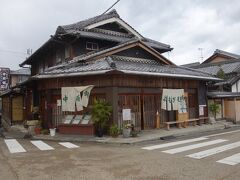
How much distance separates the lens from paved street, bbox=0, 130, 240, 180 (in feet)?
25.3

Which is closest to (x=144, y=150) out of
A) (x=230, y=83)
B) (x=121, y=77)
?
(x=121, y=77)

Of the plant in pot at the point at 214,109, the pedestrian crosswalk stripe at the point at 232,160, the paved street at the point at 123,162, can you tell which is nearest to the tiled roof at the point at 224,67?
the plant in pot at the point at 214,109

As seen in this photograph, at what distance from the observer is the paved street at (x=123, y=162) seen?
304 inches

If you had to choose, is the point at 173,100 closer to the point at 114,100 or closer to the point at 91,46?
the point at 114,100

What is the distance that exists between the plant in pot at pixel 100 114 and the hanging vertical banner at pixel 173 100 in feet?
14.1

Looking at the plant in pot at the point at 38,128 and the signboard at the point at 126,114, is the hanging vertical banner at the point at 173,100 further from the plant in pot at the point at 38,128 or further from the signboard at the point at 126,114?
the plant in pot at the point at 38,128

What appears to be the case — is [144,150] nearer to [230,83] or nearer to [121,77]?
[121,77]

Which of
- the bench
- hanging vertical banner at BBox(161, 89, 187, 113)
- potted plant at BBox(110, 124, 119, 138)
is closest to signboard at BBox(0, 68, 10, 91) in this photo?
potted plant at BBox(110, 124, 119, 138)

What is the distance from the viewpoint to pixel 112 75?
15.5 meters

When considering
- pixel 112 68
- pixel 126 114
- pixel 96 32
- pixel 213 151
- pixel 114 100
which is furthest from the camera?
pixel 96 32

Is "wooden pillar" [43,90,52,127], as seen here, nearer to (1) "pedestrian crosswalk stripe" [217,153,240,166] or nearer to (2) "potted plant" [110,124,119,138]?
(2) "potted plant" [110,124,119,138]

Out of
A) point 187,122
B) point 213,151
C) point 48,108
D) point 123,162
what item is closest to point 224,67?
point 187,122

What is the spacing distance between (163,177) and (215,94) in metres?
17.9

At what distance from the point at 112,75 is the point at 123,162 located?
6.97 m
